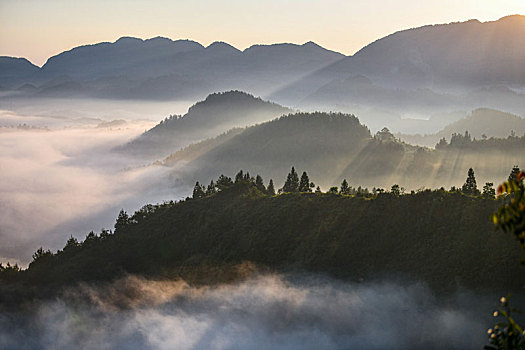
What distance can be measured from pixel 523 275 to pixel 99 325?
12155 centimetres

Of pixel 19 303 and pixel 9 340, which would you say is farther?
pixel 19 303

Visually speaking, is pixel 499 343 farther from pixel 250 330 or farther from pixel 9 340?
pixel 9 340

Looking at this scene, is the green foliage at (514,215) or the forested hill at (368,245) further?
the forested hill at (368,245)

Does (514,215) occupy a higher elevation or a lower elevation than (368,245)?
higher

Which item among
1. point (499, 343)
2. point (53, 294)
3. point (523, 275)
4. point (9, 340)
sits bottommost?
point (9, 340)

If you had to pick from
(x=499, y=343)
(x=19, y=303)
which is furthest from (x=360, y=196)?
(x=499, y=343)

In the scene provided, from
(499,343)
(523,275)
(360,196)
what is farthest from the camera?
(360,196)

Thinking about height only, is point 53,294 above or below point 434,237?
below

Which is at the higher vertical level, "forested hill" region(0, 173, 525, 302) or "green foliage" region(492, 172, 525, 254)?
"green foliage" region(492, 172, 525, 254)

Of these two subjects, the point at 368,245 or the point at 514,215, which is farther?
the point at 368,245

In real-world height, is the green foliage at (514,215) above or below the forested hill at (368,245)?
above

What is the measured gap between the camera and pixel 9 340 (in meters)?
177

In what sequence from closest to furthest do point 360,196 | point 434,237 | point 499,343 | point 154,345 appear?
point 499,343, point 434,237, point 154,345, point 360,196

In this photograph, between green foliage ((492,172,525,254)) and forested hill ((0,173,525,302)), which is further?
forested hill ((0,173,525,302))
